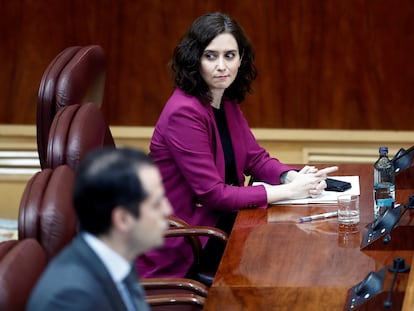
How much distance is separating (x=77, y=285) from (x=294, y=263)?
119cm

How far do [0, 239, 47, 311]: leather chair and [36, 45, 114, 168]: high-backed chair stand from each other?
3.68 feet

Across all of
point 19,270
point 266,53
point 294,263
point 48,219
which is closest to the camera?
point 19,270

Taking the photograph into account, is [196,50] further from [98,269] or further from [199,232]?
[98,269]

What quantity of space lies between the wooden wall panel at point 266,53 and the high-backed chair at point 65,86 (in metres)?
1.60

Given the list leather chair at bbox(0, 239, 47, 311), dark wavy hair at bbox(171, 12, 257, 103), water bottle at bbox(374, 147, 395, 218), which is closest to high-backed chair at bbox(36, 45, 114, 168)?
dark wavy hair at bbox(171, 12, 257, 103)

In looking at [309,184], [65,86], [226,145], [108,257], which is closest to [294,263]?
[309,184]

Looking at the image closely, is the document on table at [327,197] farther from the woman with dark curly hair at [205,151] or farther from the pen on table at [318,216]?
the pen on table at [318,216]

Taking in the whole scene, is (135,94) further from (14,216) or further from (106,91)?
(14,216)

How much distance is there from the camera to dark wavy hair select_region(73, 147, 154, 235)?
164 centimetres

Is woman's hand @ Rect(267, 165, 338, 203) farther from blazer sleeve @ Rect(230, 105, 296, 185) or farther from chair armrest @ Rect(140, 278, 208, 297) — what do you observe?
chair armrest @ Rect(140, 278, 208, 297)

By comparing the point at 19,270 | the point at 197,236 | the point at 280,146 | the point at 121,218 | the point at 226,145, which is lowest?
the point at 280,146

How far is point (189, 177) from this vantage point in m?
3.36

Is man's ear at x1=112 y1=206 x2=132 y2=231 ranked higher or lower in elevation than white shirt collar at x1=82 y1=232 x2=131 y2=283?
higher

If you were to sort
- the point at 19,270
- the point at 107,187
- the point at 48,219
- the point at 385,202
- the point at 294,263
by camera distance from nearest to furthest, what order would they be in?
the point at 107,187, the point at 19,270, the point at 48,219, the point at 294,263, the point at 385,202
